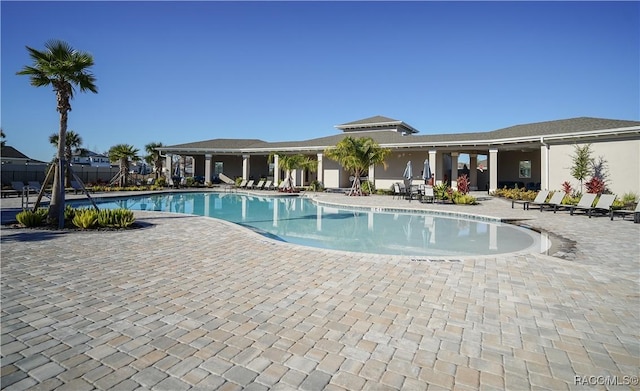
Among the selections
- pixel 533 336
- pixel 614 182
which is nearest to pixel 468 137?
pixel 614 182

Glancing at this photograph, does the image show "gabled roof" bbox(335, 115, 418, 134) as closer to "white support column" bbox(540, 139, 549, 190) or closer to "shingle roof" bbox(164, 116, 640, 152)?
"shingle roof" bbox(164, 116, 640, 152)

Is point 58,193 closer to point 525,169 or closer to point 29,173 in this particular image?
point 29,173

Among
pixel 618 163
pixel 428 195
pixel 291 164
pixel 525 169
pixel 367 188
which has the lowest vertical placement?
pixel 428 195

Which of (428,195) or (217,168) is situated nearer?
(428,195)

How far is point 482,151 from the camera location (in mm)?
26922

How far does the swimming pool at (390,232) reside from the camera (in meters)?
8.36

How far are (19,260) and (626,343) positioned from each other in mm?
8278

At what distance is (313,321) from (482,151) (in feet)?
90.5

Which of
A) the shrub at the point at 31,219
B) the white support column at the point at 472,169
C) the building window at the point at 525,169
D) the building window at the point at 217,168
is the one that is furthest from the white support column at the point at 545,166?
the building window at the point at 217,168

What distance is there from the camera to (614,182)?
17.1 meters

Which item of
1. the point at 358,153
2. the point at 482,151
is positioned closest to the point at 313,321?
the point at 358,153

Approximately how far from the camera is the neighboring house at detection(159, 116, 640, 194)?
1695cm

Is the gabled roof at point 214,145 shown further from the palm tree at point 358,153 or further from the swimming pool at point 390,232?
the swimming pool at point 390,232

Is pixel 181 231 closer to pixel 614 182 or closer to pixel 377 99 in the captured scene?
pixel 614 182
